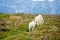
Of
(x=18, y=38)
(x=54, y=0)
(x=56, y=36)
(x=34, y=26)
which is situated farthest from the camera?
(x=54, y=0)

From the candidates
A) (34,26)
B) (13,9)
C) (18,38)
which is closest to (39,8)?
(13,9)

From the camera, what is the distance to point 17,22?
1591 centimetres

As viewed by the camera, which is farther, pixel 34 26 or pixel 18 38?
pixel 34 26

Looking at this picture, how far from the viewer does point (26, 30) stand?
13492 millimetres

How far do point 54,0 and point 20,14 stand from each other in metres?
4.00

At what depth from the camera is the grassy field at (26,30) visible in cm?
1057

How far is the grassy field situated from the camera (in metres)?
10.6

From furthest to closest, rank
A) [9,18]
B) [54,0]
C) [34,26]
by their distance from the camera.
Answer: [9,18] → [54,0] → [34,26]

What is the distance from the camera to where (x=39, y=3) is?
15.1m

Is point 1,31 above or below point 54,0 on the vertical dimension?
below

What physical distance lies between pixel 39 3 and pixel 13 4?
7.19 ft

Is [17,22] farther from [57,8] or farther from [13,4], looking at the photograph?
[57,8]

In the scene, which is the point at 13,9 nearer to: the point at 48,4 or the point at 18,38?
the point at 48,4

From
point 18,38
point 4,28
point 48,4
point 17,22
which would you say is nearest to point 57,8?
point 48,4
